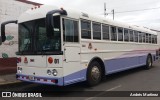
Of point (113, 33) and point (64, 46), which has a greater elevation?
point (113, 33)

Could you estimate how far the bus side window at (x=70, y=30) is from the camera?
7903 mm

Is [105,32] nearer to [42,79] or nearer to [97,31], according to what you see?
[97,31]

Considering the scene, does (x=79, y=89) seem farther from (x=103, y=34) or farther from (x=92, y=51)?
(x=103, y=34)

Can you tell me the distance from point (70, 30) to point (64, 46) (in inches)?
27.0

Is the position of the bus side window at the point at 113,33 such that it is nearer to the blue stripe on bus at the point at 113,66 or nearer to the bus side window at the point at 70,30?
the blue stripe on bus at the point at 113,66

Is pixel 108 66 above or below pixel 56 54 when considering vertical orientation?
below

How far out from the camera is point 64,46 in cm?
776

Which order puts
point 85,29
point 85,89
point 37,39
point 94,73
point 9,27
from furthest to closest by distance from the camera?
point 9,27
point 94,73
point 85,89
point 85,29
point 37,39

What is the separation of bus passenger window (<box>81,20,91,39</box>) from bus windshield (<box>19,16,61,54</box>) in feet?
4.14

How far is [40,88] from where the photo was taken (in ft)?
31.2

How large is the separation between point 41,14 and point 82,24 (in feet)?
4.91

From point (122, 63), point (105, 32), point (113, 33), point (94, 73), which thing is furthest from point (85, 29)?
point (122, 63)

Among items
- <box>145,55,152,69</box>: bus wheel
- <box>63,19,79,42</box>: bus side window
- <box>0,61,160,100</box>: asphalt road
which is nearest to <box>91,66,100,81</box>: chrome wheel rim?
<box>0,61,160,100</box>: asphalt road

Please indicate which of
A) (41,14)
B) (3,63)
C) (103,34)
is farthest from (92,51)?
(3,63)
